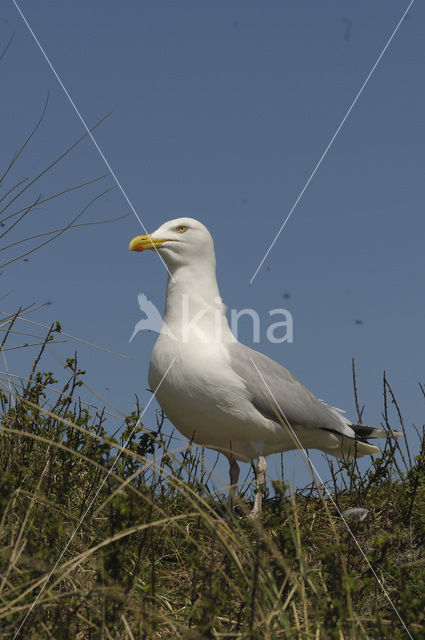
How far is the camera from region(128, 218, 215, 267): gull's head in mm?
6855

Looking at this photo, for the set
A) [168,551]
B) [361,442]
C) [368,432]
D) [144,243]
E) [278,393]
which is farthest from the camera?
[368,432]

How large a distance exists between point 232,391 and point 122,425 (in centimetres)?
97

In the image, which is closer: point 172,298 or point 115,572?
point 115,572

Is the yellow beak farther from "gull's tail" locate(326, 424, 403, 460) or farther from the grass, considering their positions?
"gull's tail" locate(326, 424, 403, 460)

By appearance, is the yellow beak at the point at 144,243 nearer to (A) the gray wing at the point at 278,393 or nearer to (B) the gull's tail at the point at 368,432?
(A) the gray wing at the point at 278,393

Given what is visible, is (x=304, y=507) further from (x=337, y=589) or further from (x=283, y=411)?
(x=337, y=589)

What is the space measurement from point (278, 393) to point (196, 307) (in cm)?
108

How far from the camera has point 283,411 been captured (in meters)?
6.57

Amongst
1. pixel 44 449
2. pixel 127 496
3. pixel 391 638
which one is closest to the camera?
pixel 391 638

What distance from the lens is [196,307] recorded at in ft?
22.0

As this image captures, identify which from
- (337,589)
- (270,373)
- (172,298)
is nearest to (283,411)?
(270,373)

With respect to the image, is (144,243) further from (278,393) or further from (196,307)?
(278,393)

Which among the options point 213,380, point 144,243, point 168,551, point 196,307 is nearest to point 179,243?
point 144,243

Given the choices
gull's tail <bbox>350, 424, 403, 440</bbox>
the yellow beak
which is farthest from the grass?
the yellow beak
